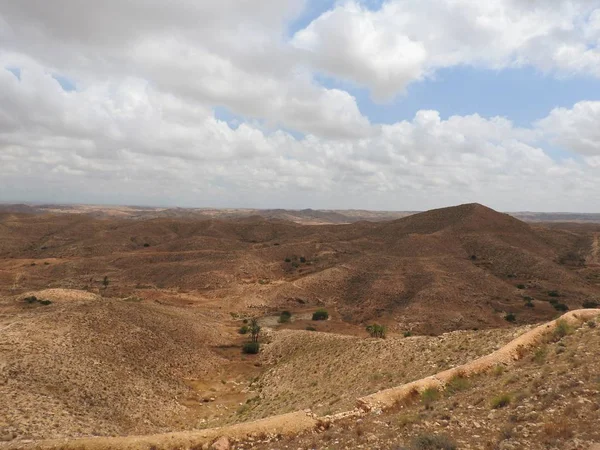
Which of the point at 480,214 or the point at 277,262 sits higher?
the point at 480,214

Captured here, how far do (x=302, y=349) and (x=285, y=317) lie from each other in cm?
1460

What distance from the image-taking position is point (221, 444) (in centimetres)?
1105

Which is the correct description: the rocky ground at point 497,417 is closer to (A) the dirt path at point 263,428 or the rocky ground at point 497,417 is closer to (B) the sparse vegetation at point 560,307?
(A) the dirt path at point 263,428

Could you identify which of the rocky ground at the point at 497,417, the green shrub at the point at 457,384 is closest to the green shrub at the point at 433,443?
the rocky ground at the point at 497,417

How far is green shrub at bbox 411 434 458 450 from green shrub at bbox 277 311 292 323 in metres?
32.0

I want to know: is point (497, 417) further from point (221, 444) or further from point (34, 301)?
point (34, 301)

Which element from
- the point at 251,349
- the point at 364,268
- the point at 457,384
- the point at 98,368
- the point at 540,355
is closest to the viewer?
the point at 457,384

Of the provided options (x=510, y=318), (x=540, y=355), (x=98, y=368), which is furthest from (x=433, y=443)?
(x=510, y=318)

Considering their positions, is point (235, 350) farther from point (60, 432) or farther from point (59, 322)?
point (60, 432)

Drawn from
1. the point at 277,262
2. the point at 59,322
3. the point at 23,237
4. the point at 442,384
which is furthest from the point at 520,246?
the point at 23,237

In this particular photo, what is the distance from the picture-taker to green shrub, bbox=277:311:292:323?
40.7 m

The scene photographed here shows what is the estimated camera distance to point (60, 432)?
1380 cm

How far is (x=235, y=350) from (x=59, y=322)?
1201cm

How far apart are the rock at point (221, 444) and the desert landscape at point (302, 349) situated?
60mm
